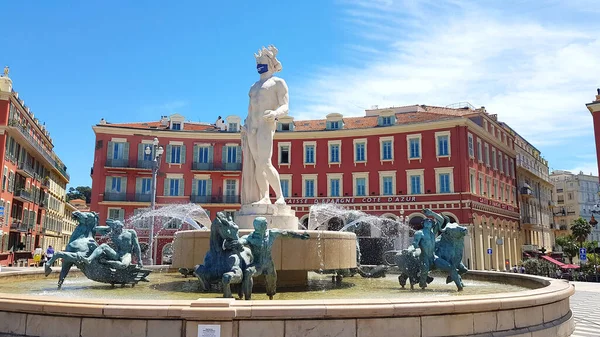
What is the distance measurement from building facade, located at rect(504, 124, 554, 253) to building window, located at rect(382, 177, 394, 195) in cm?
1809

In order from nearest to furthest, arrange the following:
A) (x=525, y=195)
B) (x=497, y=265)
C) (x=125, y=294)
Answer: (x=125, y=294), (x=497, y=265), (x=525, y=195)

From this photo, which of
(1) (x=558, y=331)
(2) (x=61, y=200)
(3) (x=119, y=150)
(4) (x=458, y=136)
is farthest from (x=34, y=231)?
(1) (x=558, y=331)

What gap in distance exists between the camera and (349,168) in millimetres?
40031

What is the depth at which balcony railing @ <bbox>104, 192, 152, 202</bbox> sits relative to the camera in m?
40.0

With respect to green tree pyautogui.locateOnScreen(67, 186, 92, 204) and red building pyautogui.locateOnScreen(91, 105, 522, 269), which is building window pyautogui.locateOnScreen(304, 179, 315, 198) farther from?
green tree pyautogui.locateOnScreen(67, 186, 92, 204)

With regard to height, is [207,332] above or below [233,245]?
below

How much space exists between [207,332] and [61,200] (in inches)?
2467

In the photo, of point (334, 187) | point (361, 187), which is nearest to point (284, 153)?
point (334, 187)

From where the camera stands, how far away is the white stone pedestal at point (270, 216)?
10.0 meters

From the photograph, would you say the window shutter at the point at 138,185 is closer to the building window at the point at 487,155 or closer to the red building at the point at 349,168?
the red building at the point at 349,168

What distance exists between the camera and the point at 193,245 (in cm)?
909

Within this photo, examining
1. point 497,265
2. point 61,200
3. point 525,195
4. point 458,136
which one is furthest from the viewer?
point 61,200

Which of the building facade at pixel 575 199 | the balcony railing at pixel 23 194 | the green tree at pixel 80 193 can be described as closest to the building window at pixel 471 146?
the balcony railing at pixel 23 194

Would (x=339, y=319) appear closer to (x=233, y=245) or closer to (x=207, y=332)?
(x=207, y=332)
